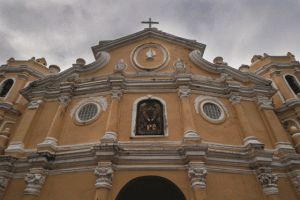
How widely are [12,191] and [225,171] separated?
27.6ft

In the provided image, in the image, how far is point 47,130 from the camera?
9.64m

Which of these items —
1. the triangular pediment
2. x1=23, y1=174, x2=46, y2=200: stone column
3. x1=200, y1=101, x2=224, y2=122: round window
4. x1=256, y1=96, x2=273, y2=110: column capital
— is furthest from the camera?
the triangular pediment

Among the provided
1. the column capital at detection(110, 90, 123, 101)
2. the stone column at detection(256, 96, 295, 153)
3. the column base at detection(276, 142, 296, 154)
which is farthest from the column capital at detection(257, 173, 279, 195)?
the column capital at detection(110, 90, 123, 101)

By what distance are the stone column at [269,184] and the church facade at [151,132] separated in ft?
0.11

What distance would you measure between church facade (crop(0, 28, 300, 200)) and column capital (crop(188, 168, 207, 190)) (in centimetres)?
3

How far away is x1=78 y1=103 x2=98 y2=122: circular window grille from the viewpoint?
967 centimetres

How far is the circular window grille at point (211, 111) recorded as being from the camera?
9.67 meters

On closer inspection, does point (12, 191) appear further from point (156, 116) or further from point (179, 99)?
point (179, 99)

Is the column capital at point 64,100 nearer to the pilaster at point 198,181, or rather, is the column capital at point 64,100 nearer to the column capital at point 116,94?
the column capital at point 116,94

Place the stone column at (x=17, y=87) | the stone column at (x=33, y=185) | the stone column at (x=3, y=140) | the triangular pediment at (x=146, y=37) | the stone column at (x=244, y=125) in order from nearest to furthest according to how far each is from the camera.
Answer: the stone column at (x=33, y=185) → the stone column at (x=244, y=125) → the stone column at (x=3, y=140) → the triangular pediment at (x=146, y=37) → the stone column at (x=17, y=87)

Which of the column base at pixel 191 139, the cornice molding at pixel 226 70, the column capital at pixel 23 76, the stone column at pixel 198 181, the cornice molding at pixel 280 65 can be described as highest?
the cornice molding at pixel 280 65

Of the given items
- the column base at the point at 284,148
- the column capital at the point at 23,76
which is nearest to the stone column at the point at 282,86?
the column base at the point at 284,148

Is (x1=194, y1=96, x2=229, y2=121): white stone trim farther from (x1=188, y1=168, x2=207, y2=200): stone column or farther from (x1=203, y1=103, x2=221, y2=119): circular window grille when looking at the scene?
(x1=188, y1=168, x2=207, y2=200): stone column

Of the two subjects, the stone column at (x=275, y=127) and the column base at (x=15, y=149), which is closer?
the column base at (x=15, y=149)
